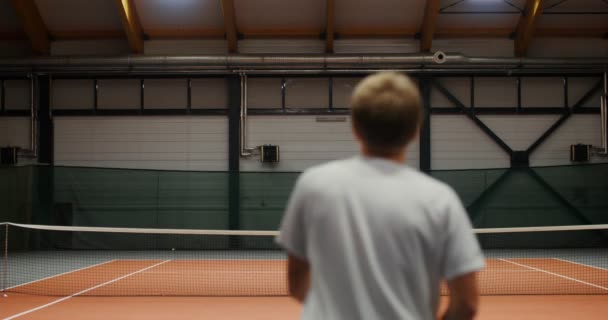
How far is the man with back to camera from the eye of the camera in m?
1.33

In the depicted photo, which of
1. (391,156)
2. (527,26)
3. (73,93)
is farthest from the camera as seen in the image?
(73,93)

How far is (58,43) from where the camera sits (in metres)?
16.2

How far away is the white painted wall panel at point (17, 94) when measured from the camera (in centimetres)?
1612

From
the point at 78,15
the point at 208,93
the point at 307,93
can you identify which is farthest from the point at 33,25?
the point at 307,93

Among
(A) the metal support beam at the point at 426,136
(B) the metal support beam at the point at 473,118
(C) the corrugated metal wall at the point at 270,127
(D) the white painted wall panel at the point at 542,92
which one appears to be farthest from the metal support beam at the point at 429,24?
(D) the white painted wall panel at the point at 542,92

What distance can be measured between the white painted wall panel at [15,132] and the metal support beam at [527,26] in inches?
552

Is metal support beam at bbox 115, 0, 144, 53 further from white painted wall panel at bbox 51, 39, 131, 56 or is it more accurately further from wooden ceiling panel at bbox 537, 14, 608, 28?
wooden ceiling panel at bbox 537, 14, 608, 28

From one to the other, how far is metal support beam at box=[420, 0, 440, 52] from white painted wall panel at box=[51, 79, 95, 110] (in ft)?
30.9

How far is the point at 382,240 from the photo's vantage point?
1.35 meters

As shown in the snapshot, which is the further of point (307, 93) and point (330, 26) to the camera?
point (307, 93)

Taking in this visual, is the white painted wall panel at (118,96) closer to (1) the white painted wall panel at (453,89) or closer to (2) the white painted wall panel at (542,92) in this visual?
(1) the white painted wall panel at (453,89)

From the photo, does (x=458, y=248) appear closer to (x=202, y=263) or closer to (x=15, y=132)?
(x=202, y=263)

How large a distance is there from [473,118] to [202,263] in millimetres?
8755

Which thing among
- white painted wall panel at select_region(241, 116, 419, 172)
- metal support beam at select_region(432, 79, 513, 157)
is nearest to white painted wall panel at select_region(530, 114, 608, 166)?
metal support beam at select_region(432, 79, 513, 157)
